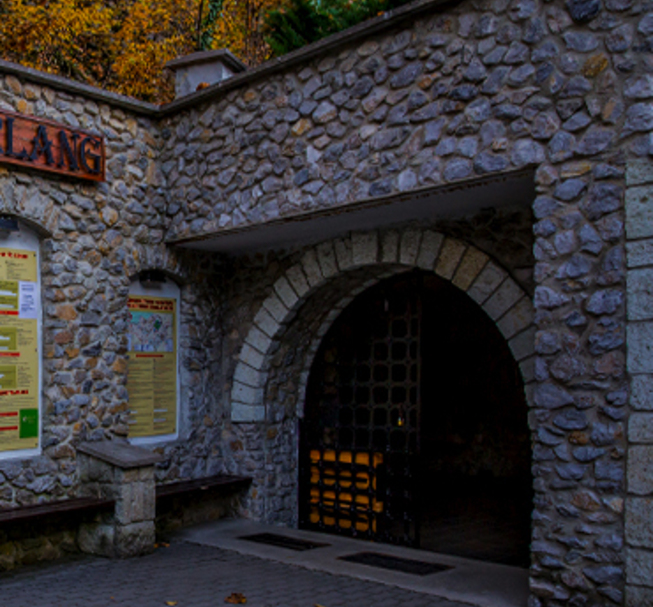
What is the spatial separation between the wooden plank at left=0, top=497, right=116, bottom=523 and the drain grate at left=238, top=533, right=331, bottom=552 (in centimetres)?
128

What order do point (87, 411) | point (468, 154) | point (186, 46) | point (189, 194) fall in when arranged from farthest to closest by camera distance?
1. point (186, 46)
2. point (189, 194)
3. point (87, 411)
4. point (468, 154)

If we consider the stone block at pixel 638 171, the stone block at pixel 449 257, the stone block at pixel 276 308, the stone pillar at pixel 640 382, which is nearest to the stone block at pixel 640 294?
the stone pillar at pixel 640 382

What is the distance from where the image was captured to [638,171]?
3.95 metres

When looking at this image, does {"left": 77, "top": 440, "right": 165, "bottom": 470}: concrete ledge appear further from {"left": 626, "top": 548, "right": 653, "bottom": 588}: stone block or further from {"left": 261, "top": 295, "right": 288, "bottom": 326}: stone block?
{"left": 626, "top": 548, "right": 653, "bottom": 588}: stone block

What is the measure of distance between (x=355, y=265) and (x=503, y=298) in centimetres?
144

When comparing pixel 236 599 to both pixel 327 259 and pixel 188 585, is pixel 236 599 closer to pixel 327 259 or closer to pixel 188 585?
pixel 188 585

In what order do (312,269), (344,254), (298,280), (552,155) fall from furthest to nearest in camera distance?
1. (298,280)
2. (312,269)
3. (344,254)
4. (552,155)

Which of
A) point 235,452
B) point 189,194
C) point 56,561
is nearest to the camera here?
point 56,561

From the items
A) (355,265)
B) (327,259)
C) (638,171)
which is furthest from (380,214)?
(638,171)

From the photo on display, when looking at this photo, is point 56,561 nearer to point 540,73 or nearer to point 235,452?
point 235,452

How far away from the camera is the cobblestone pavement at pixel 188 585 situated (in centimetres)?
455

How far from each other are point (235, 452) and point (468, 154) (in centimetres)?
381

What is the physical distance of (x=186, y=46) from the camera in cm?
1295

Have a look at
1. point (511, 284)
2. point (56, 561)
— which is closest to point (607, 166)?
point (511, 284)
